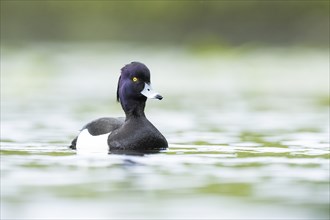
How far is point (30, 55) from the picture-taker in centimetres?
3675

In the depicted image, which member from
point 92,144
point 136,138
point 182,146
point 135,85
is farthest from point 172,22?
point 136,138

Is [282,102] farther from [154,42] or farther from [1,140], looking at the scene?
[154,42]

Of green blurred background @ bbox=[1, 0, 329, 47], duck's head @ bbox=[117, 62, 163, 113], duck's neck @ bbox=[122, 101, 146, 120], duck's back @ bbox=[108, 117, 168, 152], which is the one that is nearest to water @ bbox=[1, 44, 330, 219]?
duck's back @ bbox=[108, 117, 168, 152]

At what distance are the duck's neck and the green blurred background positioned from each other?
80.3 ft

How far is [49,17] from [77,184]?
109ft

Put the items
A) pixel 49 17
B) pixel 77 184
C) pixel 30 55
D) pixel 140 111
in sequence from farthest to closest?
pixel 49 17, pixel 30 55, pixel 140 111, pixel 77 184

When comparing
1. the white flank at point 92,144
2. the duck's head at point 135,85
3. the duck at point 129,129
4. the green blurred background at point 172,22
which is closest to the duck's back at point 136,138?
the duck at point 129,129

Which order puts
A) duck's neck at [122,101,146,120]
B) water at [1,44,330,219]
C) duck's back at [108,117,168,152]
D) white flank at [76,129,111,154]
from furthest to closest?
duck's neck at [122,101,146,120] → white flank at [76,129,111,154] → duck's back at [108,117,168,152] → water at [1,44,330,219]

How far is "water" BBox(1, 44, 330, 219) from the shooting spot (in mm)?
10166

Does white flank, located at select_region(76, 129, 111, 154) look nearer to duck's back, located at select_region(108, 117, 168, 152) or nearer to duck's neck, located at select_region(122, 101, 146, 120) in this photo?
duck's back, located at select_region(108, 117, 168, 152)

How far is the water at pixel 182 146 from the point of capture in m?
10.2

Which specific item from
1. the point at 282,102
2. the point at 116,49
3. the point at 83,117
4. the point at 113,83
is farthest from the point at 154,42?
the point at 83,117

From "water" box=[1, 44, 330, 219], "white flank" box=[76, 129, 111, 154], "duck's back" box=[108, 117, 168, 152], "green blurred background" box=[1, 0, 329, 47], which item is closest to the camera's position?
"water" box=[1, 44, 330, 219]

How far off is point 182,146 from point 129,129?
0.99 metres
